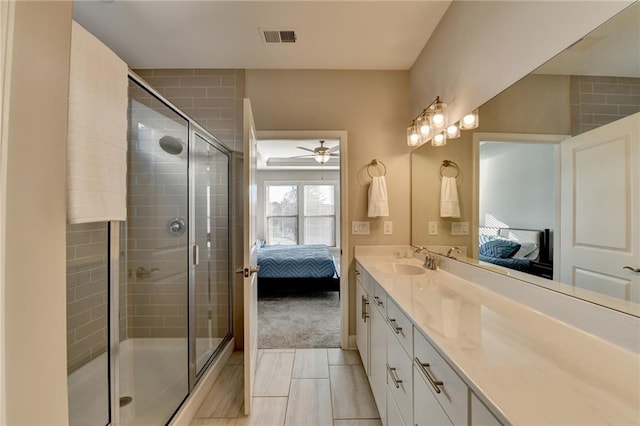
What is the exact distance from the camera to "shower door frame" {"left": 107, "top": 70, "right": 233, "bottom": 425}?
1.35m

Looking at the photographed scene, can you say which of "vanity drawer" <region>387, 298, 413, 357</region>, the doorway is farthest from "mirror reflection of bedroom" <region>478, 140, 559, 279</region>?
the doorway

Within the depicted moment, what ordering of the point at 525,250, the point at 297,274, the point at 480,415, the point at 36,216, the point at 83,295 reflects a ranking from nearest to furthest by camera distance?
the point at 36,216
the point at 480,415
the point at 525,250
the point at 83,295
the point at 297,274

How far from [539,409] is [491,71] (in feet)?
5.25

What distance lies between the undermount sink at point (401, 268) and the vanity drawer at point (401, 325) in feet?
2.15

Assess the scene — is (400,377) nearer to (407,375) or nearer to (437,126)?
(407,375)

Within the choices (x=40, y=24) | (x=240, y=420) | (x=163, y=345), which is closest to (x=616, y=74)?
(x=40, y=24)

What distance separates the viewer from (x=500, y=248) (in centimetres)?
143

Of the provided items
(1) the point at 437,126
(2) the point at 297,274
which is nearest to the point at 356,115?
(1) the point at 437,126

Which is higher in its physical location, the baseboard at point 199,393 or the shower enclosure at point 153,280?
the shower enclosure at point 153,280

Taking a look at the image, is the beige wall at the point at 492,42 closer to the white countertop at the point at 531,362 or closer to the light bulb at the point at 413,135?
the light bulb at the point at 413,135

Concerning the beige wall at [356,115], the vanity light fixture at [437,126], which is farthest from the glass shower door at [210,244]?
the vanity light fixture at [437,126]

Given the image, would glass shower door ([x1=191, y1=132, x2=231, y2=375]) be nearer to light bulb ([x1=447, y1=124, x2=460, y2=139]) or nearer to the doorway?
the doorway

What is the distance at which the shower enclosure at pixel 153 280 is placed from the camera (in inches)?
57.0

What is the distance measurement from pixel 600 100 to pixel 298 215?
604 cm
